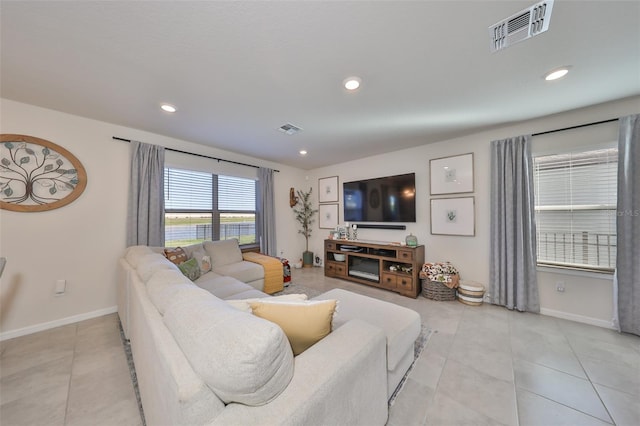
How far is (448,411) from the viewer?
4.32ft

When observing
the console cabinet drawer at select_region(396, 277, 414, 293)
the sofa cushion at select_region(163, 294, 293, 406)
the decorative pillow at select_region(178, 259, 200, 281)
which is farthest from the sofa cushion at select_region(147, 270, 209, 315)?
the console cabinet drawer at select_region(396, 277, 414, 293)

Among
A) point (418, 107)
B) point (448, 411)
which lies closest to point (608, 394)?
point (448, 411)

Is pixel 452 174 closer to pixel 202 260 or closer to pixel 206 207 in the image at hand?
pixel 202 260

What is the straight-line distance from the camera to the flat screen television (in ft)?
11.7

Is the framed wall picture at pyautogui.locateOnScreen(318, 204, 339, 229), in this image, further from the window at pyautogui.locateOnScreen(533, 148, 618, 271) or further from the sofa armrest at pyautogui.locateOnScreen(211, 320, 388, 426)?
the sofa armrest at pyautogui.locateOnScreen(211, 320, 388, 426)

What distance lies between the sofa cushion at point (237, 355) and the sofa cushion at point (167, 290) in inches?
10.4

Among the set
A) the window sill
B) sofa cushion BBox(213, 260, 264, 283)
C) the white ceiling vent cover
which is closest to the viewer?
the white ceiling vent cover

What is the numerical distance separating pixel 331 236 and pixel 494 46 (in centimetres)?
349

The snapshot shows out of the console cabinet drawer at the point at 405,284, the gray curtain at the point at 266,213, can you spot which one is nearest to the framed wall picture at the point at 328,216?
the gray curtain at the point at 266,213

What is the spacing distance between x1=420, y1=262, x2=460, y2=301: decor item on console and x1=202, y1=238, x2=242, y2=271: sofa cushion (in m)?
2.83

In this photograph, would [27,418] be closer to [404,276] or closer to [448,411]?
[448,411]

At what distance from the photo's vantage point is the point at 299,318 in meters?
1.03

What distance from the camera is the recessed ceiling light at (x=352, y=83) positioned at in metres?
1.80

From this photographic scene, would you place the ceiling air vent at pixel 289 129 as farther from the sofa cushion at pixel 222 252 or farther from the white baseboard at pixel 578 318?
the white baseboard at pixel 578 318
